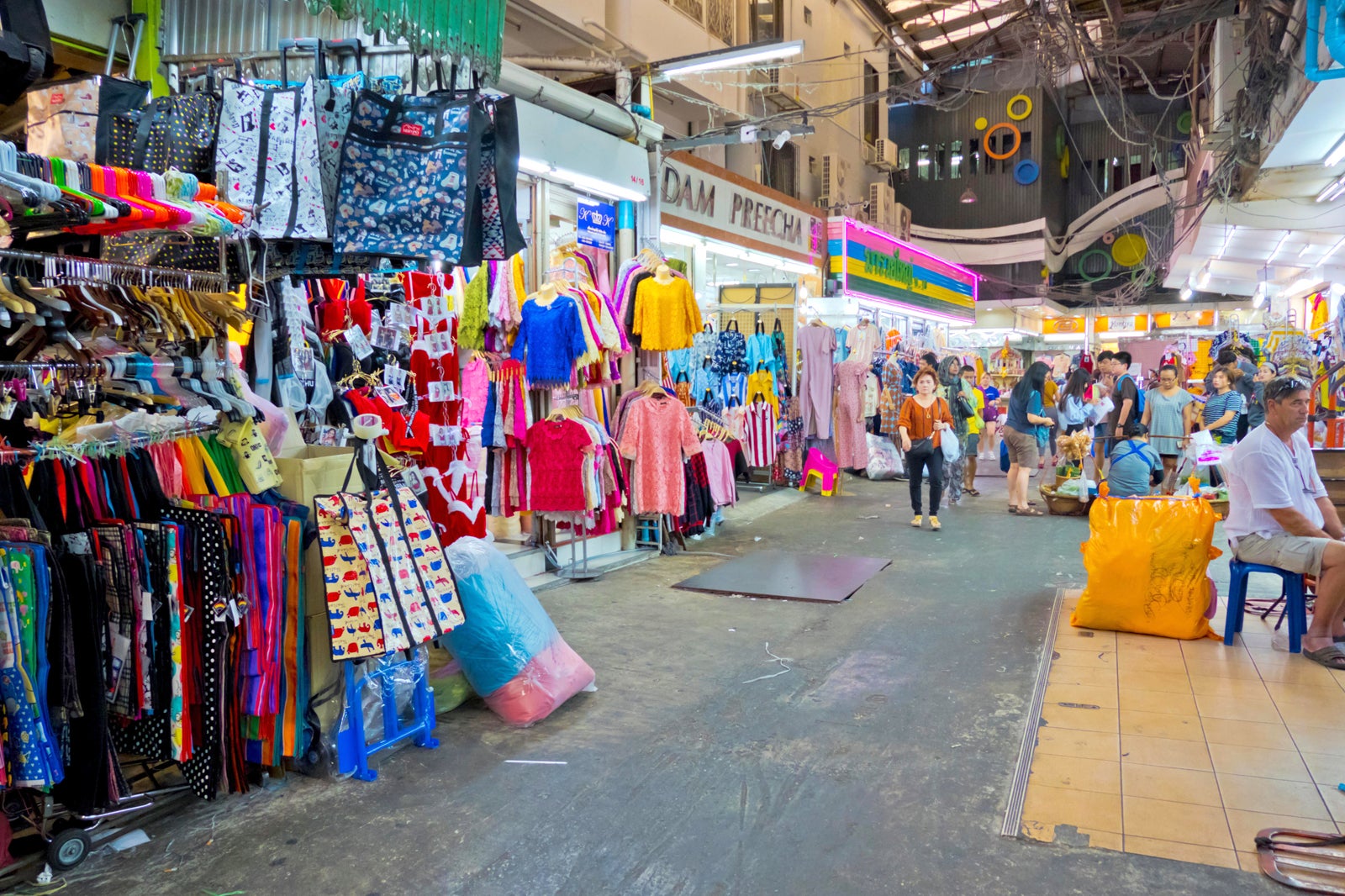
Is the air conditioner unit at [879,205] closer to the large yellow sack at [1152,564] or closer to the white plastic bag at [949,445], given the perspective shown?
the white plastic bag at [949,445]

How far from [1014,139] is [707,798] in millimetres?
28326

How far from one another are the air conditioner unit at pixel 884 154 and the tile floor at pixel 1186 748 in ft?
54.5

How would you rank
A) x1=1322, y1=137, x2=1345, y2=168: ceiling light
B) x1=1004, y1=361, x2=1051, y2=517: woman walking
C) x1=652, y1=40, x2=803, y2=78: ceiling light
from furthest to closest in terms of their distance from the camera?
x1=1004, y1=361, x2=1051, y2=517: woman walking
x1=1322, y1=137, x2=1345, y2=168: ceiling light
x1=652, y1=40, x2=803, y2=78: ceiling light

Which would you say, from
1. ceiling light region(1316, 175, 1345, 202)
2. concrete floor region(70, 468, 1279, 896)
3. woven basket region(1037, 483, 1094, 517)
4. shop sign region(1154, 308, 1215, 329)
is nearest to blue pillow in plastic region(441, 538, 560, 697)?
concrete floor region(70, 468, 1279, 896)

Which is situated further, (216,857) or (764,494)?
(764,494)

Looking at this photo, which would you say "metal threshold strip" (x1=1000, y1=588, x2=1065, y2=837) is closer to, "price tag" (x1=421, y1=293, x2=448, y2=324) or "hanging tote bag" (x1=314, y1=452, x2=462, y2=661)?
"hanging tote bag" (x1=314, y1=452, x2=462, y2=661)

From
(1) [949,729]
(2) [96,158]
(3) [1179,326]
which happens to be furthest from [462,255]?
(3) [1179,326]

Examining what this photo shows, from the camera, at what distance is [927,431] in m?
8.82

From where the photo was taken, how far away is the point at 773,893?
2.66m

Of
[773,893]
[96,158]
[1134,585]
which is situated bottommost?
[773,893]

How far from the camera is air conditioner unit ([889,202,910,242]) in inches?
778

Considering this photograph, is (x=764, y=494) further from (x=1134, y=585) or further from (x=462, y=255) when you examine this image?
(x=462, y=255)

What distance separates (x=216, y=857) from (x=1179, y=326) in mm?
24787

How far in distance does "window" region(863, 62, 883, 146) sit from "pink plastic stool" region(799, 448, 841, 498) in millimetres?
10531
